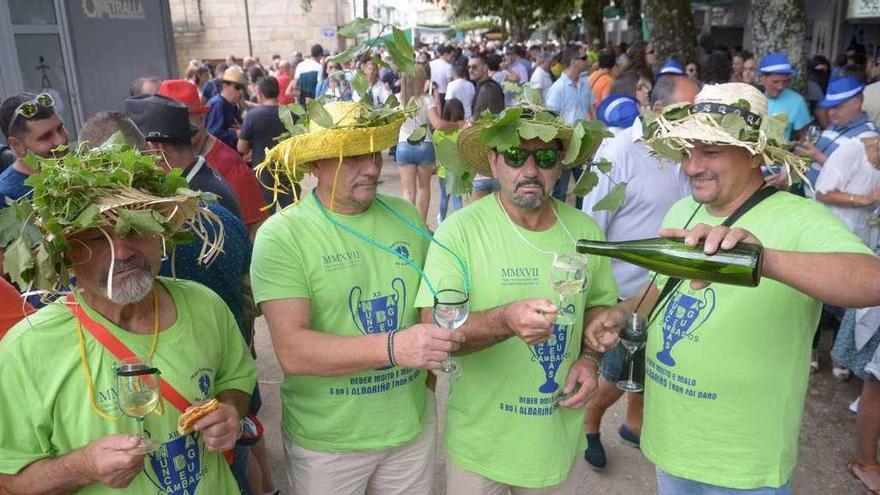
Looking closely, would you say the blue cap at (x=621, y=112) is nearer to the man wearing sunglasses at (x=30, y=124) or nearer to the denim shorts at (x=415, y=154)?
the denim shorts at (x=415, y=154)

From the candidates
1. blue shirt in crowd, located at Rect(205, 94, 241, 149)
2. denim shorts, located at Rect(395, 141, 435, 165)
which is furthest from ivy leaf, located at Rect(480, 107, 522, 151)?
denim shorts, located at Rect(395, 141, 435, 165)

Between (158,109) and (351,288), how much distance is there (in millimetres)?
2167

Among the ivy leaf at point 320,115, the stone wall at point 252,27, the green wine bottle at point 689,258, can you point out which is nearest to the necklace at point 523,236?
the green wine bottle at point 689,258

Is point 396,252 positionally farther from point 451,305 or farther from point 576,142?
point 576,142

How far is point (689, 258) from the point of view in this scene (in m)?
2.35

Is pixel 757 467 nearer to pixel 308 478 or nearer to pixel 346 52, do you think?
pixel 308 478

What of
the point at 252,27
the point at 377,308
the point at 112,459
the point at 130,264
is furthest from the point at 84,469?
the point at 252,27

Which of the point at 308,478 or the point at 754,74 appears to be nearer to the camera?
the point at 308,478

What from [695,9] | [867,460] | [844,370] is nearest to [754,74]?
[844,370]

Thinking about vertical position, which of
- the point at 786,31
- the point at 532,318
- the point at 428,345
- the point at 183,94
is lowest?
the point at 428,345

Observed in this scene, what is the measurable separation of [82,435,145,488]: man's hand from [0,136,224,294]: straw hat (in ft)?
1.76

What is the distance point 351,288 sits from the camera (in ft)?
9.15

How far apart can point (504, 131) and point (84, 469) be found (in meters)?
1.96

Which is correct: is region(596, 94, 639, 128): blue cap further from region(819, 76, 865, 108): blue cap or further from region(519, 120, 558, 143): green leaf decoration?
region(519, 120, 558, 143): green leaf decoration
